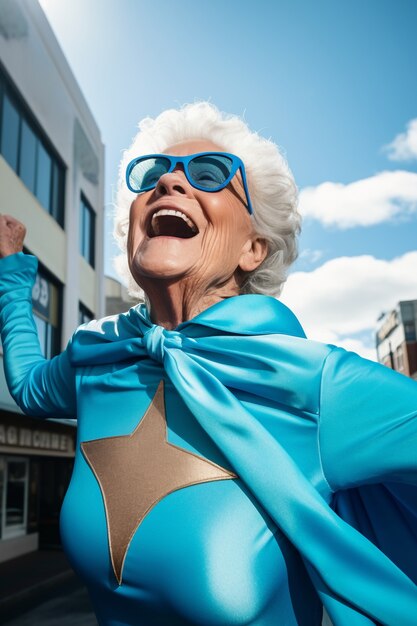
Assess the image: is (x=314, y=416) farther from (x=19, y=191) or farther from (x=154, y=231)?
(x=19, y=191)

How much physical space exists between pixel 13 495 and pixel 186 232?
12.2m

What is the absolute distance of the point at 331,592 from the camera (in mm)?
1069

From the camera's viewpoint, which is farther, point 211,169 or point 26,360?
point 26,360

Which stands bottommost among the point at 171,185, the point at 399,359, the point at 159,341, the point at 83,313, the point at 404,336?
the point at 159,341

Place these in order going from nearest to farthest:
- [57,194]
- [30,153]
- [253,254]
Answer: [253,254], [30,153], [57,194]

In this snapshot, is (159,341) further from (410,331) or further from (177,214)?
(410,331)

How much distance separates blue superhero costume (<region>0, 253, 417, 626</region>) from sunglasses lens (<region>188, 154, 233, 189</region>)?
13.7 inches

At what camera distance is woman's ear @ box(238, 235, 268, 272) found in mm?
1586

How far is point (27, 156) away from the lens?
10.5m

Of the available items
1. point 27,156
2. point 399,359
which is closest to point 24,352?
point 27,156

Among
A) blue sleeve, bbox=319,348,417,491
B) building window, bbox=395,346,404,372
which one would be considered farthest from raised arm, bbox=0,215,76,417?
building window, bbox=395,346,404,372

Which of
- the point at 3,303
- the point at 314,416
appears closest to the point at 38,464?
the point at 3,303

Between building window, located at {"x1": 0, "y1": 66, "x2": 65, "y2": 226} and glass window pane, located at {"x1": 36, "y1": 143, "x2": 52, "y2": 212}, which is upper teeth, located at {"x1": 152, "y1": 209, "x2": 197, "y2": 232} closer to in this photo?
building window, located at {"x1": 0, "y1": 66, "x2": 65, "y2": 226}

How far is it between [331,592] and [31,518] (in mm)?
13281
